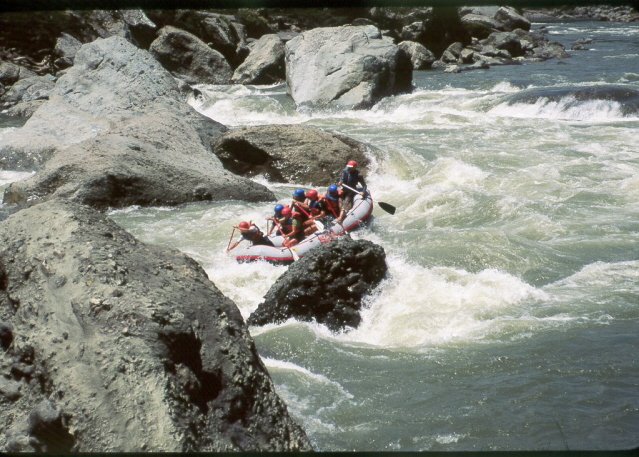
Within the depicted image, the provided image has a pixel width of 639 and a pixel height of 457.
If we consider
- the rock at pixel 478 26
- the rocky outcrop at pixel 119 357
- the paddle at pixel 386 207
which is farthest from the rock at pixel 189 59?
the rocky outcrop at pixel 119 357

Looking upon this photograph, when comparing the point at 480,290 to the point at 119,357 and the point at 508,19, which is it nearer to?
the point at 119,357

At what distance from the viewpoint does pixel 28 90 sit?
739 inches

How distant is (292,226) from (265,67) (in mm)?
15110

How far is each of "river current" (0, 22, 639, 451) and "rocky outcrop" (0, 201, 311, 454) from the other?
43.8 inches

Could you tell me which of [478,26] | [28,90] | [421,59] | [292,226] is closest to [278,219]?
[292,226]

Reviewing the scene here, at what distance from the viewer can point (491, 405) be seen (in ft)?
14.7

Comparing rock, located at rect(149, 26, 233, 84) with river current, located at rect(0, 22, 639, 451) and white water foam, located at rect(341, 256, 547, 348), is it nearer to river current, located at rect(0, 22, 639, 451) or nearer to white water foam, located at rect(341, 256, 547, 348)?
river current, located at rect(0, 22, 639, 451)

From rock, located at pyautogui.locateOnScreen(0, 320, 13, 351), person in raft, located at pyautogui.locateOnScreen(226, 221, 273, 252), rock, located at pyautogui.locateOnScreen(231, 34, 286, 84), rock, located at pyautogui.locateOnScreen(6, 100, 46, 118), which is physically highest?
rock, located at pyautogui.locateOnScreen(0, 320, 13, 351)

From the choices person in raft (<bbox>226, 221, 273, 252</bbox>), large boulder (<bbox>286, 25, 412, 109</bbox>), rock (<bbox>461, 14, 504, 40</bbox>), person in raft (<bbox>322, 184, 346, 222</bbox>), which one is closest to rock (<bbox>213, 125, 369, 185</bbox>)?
person in raft (<bbox>322, 184, 346, 222</bbox>)

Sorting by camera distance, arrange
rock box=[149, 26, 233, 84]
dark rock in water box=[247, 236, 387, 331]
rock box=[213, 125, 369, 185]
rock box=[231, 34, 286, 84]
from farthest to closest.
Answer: rock box=[231, 34, 286, 84] → rock box=[149, 26, 233, 84] → rock box=[213, 125, 369, 185] → dark rock in water box=[247, 236, 387, 331]

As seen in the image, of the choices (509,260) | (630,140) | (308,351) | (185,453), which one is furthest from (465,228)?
(185,453)

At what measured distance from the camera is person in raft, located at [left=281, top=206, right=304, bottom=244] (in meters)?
8.69

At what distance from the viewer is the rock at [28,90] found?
18.5 metres

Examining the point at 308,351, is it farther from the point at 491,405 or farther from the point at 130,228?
the point at 130,228
